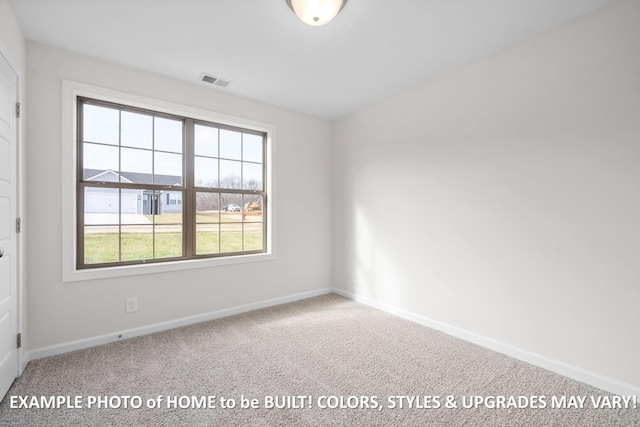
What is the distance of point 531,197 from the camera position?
7.81 ft

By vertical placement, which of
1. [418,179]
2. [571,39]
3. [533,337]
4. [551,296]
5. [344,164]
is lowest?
[533,337]

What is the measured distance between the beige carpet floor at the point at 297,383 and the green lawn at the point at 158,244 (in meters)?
0.79

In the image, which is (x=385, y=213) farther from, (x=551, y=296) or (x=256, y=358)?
(x=256, y=358)

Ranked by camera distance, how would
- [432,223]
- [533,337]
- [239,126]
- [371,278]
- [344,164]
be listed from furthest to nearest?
[344,164] → [371,278] → [239,126] → [432,223] → [533,337]

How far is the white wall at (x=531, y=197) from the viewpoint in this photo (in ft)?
6.51

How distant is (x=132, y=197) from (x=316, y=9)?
7.88 ft

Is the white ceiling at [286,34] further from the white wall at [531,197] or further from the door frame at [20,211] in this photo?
the door frame at [20,211]

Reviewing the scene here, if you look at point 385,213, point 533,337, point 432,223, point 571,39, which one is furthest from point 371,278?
point 571,39

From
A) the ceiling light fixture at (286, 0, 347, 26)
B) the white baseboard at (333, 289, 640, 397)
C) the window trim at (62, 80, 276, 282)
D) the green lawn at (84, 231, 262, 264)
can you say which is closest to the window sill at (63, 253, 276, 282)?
the window trim at (62, 80, 276, 282)

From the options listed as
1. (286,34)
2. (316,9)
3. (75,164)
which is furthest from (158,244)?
(316,9)

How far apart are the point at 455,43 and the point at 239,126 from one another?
2.42m

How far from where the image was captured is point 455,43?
2.45m

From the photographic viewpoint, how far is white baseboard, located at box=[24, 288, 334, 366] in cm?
242

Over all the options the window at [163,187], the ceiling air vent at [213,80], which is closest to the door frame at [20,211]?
the window at [163,187]
